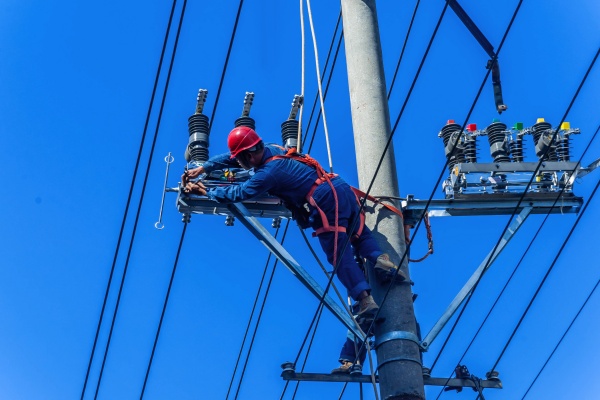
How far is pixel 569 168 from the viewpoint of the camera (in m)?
9.03

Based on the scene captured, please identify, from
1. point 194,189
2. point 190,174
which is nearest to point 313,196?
point 194,189

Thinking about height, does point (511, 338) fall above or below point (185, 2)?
below

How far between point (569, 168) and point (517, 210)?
68 cm

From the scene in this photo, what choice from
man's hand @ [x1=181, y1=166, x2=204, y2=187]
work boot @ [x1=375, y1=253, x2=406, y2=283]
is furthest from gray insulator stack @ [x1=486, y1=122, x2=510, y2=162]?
man's hand @ [x1=181, y1=166, x2=204, y2=187]

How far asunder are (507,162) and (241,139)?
2332mm

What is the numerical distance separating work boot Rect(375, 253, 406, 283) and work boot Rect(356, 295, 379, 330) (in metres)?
0.19

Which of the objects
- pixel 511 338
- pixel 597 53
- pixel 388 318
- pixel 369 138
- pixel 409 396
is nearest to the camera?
pixel 597 53

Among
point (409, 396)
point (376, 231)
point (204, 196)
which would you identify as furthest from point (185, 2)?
point (409, 396)

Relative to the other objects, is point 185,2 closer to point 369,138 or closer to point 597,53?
point 369,138

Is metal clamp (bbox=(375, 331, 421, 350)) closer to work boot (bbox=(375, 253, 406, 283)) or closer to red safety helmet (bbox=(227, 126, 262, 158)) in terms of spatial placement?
work boot (bbox=(375, 253, 406, 283))

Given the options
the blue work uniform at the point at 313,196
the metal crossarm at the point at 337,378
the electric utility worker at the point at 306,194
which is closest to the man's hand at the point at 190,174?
the electric utility worker at the point at 306,194

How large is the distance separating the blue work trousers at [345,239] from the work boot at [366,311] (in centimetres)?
11

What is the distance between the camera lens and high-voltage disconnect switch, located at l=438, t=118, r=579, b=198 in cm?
889

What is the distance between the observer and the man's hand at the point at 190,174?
8484 millimetres
